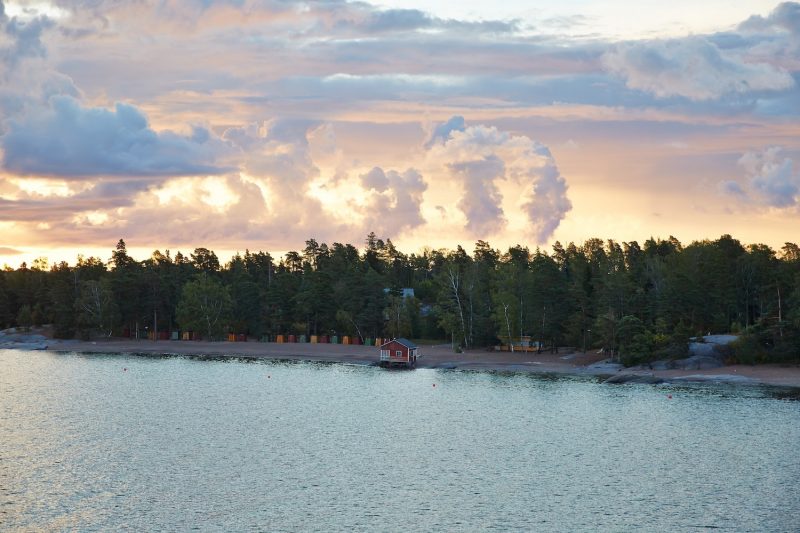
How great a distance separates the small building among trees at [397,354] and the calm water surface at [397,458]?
31.2 m

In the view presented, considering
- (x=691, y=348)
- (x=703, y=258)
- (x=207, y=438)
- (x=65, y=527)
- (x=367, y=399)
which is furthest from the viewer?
(x=703, y=258)

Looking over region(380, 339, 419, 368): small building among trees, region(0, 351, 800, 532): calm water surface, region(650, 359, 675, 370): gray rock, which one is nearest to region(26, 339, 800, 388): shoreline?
region(650, 359, 675, 370): gray rock


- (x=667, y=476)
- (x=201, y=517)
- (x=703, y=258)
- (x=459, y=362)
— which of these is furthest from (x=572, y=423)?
(x=703, y=258)

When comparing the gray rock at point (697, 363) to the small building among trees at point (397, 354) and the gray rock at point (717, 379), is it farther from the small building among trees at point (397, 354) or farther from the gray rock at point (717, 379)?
the small building among trees at point (397, 354)

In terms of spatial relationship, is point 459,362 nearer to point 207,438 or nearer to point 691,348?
point 691,348

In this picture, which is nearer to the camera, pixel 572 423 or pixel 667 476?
pixel 667 476

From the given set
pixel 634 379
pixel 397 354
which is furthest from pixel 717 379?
pixel 397 354

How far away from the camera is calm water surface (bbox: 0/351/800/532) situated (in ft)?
163

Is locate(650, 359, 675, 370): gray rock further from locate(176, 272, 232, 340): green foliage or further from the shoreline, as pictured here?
locate(176, 272, 232, 340): green foliage

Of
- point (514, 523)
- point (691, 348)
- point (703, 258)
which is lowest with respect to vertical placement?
point (514, 523)

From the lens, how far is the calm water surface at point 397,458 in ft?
163

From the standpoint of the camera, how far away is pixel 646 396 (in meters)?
106

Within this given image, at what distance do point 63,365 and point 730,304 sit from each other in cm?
11920

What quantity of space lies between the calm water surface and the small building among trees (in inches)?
1228
